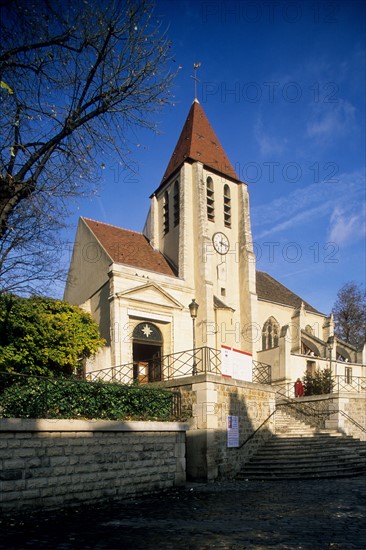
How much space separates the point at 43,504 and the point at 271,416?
10158 mm

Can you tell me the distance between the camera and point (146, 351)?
967 inches

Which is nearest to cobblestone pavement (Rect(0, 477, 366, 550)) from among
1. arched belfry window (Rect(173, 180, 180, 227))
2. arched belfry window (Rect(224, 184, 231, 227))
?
arched belfry window (Rect(173, 180, 180, 227))

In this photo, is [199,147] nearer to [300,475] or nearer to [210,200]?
[210,200]

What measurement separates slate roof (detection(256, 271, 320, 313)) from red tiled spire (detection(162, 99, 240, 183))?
9150 mm

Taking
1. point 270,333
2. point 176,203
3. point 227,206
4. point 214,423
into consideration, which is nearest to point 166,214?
point 176,203

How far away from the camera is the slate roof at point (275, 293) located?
115ft

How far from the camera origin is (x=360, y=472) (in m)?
14.4

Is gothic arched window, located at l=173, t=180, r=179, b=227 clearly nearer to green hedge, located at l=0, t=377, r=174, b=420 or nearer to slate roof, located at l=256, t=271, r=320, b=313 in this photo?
slate roof, located at l=256, t=271, r=320, b=313

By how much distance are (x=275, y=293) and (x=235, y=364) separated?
70.2 feet

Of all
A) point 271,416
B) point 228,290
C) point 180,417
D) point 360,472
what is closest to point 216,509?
point 180,417

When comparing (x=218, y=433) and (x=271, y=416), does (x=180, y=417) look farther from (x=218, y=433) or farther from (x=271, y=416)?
(x=271, y=416)

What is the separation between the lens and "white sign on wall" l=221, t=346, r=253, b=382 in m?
15.6

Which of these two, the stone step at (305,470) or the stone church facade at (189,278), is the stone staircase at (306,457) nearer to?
the stone step at (305,470)

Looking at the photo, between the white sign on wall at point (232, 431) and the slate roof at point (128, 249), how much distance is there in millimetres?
11104
